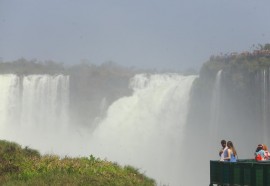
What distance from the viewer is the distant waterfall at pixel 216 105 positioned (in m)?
57.9

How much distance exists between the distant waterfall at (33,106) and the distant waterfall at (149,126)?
6.02 m

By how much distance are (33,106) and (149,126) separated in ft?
49.9

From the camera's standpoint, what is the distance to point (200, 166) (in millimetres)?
58281

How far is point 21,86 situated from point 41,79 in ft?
11.0

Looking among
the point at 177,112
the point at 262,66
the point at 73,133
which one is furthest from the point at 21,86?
the point at 262,66

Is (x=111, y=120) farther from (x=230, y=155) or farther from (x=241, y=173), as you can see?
(x=241, y=173)

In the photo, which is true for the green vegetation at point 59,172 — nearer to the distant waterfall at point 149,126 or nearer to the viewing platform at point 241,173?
the viewing platform at point 241,173

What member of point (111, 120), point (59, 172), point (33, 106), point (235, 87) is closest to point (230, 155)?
point (59, 172)

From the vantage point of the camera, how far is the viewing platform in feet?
49.1

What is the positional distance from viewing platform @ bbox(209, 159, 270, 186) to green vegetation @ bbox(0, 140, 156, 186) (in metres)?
3.03

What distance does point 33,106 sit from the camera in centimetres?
7475

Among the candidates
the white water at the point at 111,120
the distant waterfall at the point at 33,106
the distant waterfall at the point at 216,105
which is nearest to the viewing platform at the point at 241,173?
the distant waterfall at the point at 216,105

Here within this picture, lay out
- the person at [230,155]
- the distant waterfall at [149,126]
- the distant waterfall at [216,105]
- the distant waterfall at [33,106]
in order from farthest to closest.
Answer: the distant waterfall at [33,106]
the distant waterfall at [149,126]
the distant waterfall at [216,105]
the person at [230,155]

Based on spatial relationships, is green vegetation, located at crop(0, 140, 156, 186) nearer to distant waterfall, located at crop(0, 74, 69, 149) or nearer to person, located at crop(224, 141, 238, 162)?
person, located at crop(224, 141, 238, 162)
